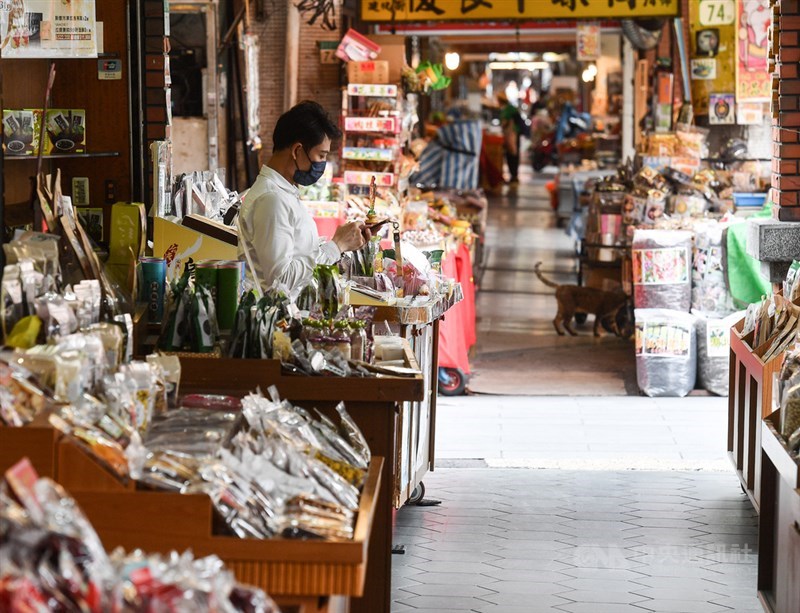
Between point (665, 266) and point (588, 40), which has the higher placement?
point (588, 40)

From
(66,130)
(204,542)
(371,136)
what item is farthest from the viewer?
(371,136)

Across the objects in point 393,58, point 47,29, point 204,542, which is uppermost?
point 393,58

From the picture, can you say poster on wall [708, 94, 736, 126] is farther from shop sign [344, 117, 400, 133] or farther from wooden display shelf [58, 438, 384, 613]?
wooden display shelf [58, 438, 384, 613]

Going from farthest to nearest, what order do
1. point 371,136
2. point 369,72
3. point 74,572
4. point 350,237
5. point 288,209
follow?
1. point 371,136
2. point 369,72
3. point 350,237
4. point 288,209
5. point 74,572

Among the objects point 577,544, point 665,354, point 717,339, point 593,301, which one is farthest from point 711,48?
point 577,544

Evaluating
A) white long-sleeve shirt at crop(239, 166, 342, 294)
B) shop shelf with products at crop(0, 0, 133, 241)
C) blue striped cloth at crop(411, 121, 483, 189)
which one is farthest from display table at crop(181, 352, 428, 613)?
blue striped cloth at crop(411, 121, 483, 189)

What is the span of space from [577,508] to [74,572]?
4146 mm

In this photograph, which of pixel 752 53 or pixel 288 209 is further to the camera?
pixel 752 53

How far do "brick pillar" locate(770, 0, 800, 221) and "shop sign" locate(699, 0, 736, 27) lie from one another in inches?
210

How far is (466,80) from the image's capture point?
40.4 m

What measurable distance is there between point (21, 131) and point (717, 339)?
5188mm

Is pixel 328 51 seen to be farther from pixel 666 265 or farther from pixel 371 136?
pixel 666 265

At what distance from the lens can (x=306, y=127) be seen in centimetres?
519

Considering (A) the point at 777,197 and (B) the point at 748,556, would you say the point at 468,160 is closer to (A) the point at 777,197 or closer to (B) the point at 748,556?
(A) the point at 777,197
